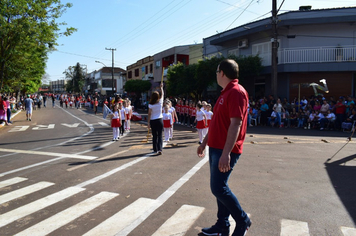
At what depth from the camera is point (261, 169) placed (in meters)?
7.38

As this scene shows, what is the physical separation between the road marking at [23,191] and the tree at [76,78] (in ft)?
355

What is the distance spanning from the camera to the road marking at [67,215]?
4027 mm

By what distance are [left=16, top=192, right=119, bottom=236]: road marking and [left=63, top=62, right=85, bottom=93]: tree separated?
109561mm

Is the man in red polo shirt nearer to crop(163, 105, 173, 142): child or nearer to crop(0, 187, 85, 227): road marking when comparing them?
crop(0, 187, 85, 227): road marking

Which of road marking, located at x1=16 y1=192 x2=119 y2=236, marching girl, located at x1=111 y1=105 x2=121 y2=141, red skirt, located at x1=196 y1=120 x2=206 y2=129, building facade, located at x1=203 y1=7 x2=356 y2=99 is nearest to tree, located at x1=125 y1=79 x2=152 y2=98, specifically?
building facade, located at x1=203 y1=7 x2=356 y2=99

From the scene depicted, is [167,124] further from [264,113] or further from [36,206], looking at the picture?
[264,113]

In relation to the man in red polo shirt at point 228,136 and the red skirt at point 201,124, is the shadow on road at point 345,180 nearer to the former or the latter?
the man in red polo shirt at point 228,136

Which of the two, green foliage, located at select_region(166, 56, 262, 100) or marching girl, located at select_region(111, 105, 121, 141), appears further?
green foliage, located at select_region(166, 56, 262, 100)

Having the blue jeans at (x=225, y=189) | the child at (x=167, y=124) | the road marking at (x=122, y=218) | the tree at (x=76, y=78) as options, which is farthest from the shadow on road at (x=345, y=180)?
the tree at (x=76, y=78)

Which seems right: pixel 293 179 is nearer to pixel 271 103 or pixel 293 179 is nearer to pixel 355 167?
pixel 355 167

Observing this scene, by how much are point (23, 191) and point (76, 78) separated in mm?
112254

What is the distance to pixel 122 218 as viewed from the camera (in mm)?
4410

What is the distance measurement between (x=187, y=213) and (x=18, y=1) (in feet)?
58.5

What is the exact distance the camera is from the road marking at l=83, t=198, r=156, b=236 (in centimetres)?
399
